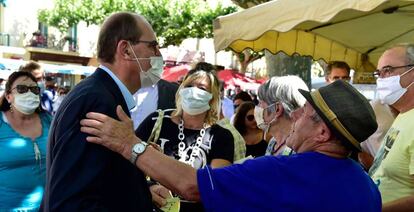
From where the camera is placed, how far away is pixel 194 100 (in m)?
4.08

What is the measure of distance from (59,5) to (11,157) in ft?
97.7

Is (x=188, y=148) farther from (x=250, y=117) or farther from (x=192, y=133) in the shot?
(x=250, y=117)

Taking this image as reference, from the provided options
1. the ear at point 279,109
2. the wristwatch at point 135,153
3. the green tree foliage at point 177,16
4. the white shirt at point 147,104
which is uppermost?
the green tree foliage at point 177,16

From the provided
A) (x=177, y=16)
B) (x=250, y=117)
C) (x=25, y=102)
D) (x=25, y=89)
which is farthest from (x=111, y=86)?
(x=177, y=16)

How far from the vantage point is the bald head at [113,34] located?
2477 mm

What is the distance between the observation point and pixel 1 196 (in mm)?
4188

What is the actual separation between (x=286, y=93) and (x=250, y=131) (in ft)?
7.73

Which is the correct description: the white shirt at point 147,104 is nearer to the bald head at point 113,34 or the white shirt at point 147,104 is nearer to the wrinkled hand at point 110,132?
the bald head at point 113,34

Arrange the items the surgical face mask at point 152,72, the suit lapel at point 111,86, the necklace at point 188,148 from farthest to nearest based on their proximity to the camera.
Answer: the necklace at point 188,148
the surgical face mask at point 152,72
the suit lapel at point 111,86

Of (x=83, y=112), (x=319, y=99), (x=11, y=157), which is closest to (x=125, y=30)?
(x=83, y=112)

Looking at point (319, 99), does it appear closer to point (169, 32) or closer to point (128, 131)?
point (128, 131)

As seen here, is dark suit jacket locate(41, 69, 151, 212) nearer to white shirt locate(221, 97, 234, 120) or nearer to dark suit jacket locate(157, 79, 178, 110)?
dark suit jacket locate(157, 79, 178, 110)

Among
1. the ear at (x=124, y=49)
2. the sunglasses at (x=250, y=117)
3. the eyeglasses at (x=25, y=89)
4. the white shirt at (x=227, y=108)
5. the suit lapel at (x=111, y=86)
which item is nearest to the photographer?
the suit lapel at (x=111, y=86)

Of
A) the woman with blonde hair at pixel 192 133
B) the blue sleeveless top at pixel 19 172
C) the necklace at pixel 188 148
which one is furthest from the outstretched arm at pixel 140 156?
the blue sleeveless top at pixel 19 172
